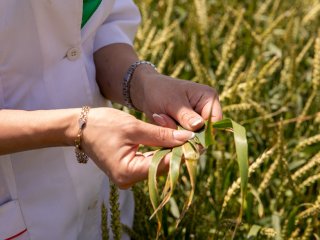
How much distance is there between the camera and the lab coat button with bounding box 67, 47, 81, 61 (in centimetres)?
119

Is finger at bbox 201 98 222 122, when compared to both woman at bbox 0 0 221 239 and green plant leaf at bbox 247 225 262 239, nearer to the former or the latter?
woman at bbox 0 0 221 239

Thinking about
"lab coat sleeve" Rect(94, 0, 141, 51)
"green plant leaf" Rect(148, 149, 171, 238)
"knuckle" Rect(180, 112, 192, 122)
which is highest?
"lab coat sleeve" Rect(94, 0, 141, 51)

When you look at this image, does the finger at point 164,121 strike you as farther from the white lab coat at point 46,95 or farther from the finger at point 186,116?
the white lab coat at point 46,95

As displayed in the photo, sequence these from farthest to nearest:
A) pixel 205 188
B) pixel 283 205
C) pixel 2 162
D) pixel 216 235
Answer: pixel 283 205, pixel 205 188, pixel 216 235, pixel 2 162

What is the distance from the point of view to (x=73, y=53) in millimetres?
1195

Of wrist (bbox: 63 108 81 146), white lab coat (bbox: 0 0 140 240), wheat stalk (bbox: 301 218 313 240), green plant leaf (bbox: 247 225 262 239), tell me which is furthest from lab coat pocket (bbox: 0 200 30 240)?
wheat stalk (bbox: 301 218 313 240)

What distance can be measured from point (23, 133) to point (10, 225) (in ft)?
0.71

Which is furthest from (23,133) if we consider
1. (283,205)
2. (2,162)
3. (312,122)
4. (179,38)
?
(179,38)

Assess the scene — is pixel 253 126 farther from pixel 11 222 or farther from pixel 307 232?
pixel 11 222

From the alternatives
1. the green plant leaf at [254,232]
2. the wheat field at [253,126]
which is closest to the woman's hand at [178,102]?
the wheat field at [253,126]

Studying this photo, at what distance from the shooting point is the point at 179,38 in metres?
2.24

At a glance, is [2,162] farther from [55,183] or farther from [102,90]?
[102,90]

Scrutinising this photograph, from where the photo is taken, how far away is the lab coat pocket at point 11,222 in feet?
3.85

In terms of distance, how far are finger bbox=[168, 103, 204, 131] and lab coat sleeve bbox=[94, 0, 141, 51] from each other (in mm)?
298
